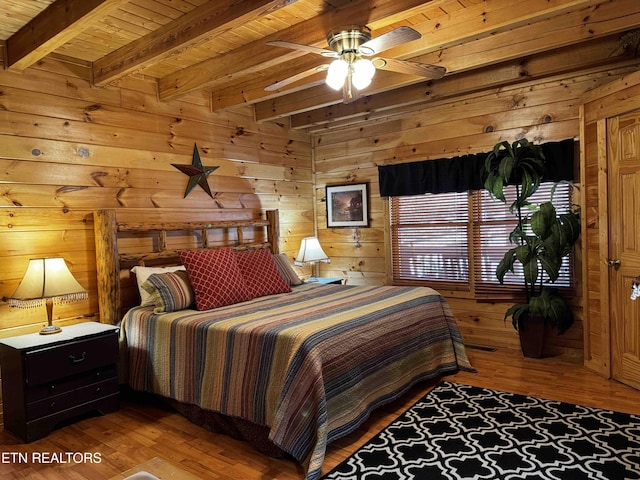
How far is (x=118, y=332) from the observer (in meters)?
3.21

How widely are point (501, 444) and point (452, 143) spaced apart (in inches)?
118

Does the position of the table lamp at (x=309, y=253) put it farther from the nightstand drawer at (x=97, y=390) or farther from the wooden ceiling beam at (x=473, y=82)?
the nightstand drawer at (x=97, y=390)

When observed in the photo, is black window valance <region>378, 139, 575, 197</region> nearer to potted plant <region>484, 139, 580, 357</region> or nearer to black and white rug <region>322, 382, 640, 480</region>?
potted plant <region>484, 139, 580, 357</region>

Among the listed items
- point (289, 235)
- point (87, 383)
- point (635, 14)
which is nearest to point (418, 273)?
point (289, 235)

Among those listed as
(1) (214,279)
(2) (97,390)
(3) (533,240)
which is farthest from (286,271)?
(3) (533,240)

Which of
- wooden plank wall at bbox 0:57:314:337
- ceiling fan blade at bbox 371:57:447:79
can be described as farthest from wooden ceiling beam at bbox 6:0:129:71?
ceiling fan blade at bbox 371:57:447:79

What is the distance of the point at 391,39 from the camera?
233 cm

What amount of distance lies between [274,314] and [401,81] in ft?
7.17

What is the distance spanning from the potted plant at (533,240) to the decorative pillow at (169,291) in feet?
8.69

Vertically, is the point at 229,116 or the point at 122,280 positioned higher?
the point at 229,116

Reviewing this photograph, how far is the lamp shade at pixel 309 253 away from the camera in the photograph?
4.98 meters

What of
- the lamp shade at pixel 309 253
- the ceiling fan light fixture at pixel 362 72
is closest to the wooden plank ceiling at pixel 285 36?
→ the ceiling fan light fixture at pixel 362 72

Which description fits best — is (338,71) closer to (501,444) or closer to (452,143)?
(501,444)

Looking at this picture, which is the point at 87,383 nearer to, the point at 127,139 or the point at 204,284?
the point at 204,284
